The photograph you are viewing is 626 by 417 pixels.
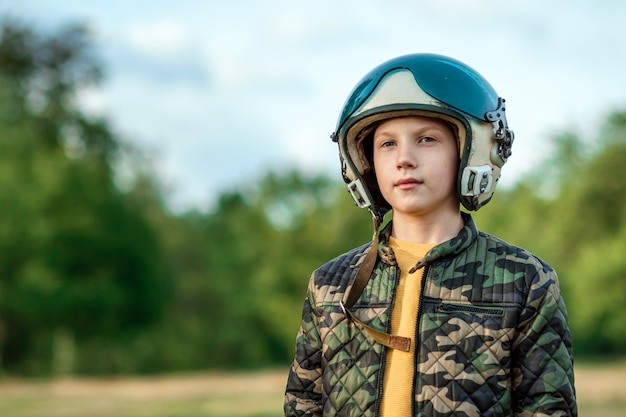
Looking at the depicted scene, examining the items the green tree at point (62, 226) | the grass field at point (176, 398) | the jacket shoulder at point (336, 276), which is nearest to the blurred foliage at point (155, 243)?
the green tree at point (62, 226)

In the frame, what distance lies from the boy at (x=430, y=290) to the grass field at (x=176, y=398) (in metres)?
16.4

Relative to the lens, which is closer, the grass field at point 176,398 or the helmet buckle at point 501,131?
the helmet buckle at point 501,131

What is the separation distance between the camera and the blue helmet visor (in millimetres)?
3266

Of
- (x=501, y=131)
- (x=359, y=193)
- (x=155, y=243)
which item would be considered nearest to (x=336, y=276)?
(x=359, y=193)

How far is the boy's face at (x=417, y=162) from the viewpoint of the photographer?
328 centimetres

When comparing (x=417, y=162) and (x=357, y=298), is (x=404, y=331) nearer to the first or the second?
(x=357, y=298)

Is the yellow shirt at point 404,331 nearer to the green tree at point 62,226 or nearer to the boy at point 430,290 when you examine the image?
the boy at point 430,290

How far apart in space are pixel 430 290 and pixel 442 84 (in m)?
0.72

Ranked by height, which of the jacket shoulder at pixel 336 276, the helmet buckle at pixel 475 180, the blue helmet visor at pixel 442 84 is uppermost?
the blue helmet visor at pixel 442 84

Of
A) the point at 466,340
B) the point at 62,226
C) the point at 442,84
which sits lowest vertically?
the point at 466,340

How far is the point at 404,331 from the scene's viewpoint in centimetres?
323

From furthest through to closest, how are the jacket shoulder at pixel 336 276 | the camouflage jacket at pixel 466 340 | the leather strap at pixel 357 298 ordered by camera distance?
the jacket shoulder at pixel 336 276 → the leather strap at pixel 357 298 → the camouflage jacket at pixel 466 340

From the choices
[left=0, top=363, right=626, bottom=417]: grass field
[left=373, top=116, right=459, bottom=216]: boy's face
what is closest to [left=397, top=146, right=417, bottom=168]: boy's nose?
A: [left=373, top=116, right=459, bottom=216]: boy's face

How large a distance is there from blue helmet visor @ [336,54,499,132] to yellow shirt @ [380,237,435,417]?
52 cm
